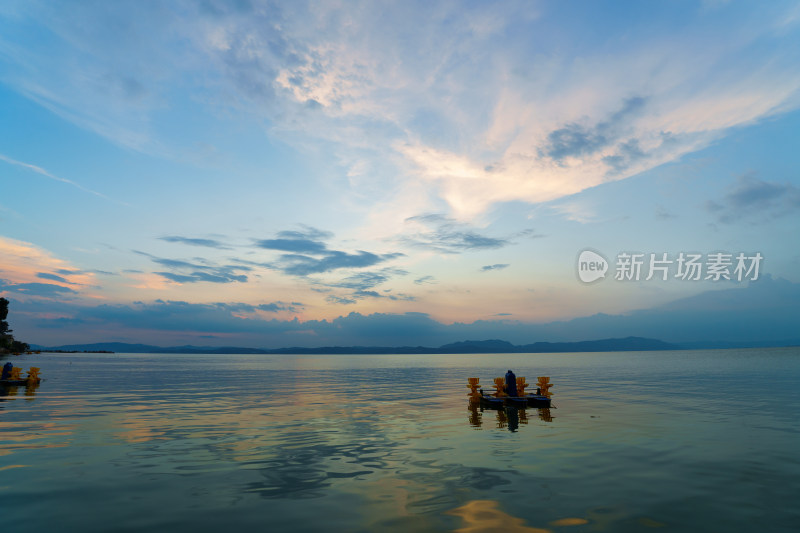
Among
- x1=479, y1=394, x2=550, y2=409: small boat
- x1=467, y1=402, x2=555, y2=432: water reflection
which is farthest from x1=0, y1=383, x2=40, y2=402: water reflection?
x1=479, y1=394, x2=550, y2=409: small boat

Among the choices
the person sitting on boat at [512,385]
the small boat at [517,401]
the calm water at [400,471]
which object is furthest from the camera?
the person sitting on boat at [512,385]

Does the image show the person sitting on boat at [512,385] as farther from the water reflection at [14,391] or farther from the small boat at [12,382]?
the small boat at [12,382]

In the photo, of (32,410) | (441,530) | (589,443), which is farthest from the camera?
(32,410)

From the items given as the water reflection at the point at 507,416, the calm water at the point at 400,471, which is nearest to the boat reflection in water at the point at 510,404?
the water reflection at the point at 507,416

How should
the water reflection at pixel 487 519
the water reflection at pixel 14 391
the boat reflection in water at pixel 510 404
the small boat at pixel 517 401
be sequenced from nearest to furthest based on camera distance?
the water reflection at pixel 487 519 → the boat reflection in water at pixel 510 404 → the small boat at pixel 517 401 → the water reflection at pixel 14 391

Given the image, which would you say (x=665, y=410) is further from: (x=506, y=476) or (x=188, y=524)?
(x=188, y=524)

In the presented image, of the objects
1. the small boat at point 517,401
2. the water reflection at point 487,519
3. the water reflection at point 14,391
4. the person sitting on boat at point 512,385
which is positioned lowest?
the water reflection at point 14,391

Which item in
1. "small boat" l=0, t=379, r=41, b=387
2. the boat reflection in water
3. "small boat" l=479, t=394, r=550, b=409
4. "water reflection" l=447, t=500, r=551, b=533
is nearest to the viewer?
"water reflection" l=447, t=500, r=551, b=533

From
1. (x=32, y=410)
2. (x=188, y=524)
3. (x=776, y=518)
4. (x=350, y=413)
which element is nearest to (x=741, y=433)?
(x=776, y=518)

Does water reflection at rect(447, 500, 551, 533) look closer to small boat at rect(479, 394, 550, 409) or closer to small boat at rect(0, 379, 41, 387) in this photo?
small boat at rect(479, 394, 550, 409)

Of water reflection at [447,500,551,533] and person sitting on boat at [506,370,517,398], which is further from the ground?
person sitting on boat at [506,370,517,398]

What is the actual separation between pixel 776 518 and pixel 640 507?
350 centimetres

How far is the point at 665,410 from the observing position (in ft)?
113

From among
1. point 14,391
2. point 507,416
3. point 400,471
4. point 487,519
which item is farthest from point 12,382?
point 487,519
